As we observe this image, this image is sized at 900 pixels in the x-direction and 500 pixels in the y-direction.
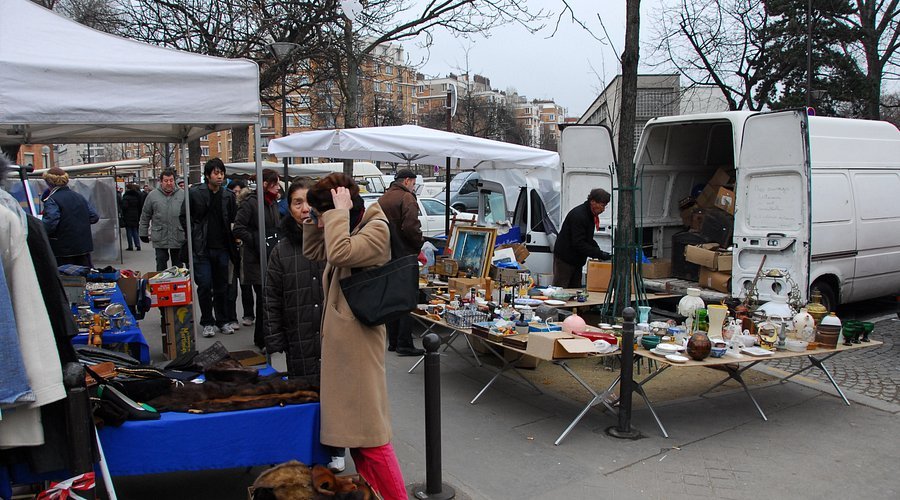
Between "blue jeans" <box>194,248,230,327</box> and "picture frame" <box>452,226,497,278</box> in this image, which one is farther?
"picture frame" <box>452,226,497,278</box>

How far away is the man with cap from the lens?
6484 mm

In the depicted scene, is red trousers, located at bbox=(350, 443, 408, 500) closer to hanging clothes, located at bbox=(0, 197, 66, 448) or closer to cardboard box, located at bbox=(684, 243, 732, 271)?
hanging clothes, located at bbox=(0, 197, 66, 448)

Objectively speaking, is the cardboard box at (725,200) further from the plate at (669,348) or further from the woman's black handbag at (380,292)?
the woman's black handbag at (380,292)

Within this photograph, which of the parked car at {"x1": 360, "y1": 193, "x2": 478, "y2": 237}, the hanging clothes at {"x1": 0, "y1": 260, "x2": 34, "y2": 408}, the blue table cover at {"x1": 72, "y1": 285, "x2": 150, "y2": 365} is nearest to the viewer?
the hanging clothes at {"x1": 0, "y1": 260, "x2": 34, "y2": 408}

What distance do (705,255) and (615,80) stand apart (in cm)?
1459

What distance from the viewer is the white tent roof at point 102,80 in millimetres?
3711

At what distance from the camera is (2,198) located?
2604 mm

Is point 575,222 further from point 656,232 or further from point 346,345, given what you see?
point 346,345

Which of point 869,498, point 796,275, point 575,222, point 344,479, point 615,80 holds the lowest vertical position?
point 869,498

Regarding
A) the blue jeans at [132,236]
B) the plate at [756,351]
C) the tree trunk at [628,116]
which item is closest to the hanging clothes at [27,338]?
the plate at [756,351]

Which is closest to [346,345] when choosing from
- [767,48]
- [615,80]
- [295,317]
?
[295,317]

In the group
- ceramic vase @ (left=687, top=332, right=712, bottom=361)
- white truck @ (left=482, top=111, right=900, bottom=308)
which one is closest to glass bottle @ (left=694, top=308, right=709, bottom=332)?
ceramic vase @ (left=687, top=332, right=712, bottom=361)

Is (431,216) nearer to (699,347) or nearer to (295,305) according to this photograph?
(699,347)

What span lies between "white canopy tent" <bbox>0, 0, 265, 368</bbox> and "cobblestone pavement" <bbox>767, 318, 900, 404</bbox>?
19.1 feet
